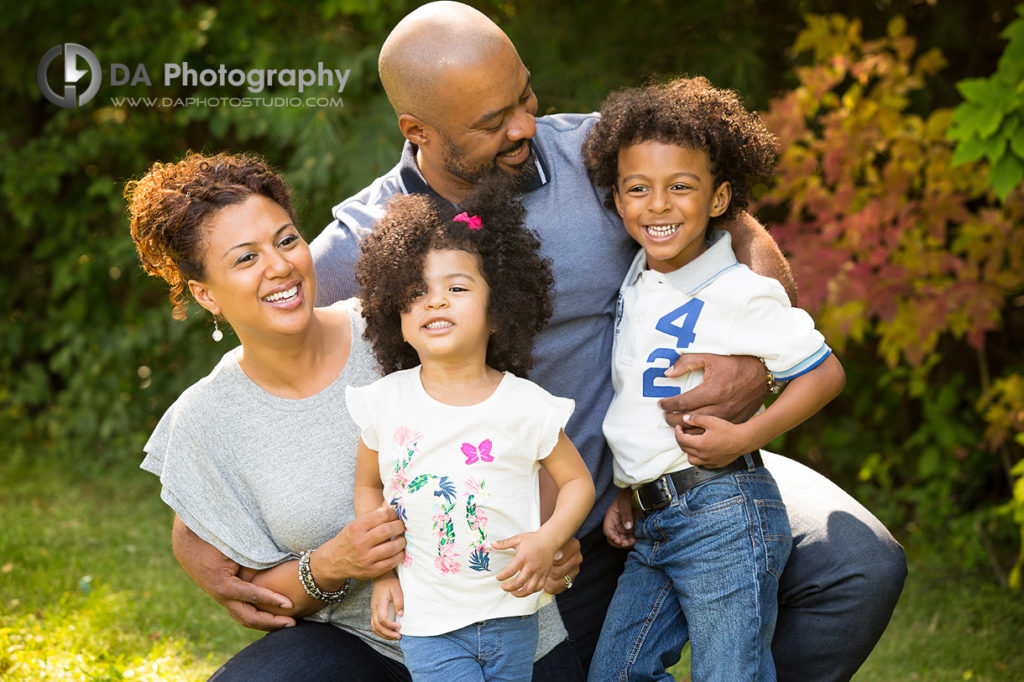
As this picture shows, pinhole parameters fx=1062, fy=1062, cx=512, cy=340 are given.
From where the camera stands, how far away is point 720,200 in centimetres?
251

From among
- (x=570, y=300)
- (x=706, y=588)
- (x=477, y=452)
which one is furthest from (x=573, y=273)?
(x=706, y=588)

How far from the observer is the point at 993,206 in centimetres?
427

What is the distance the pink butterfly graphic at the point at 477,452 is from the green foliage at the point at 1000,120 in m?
1.85

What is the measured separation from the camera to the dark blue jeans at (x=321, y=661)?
7.61 feet

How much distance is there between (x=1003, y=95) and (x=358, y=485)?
2202 millimetres

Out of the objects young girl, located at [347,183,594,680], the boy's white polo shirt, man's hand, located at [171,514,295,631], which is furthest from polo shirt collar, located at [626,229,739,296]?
man's hand, located at [171,514,295,631]

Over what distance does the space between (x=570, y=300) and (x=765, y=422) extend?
589 mm

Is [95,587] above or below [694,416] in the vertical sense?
below

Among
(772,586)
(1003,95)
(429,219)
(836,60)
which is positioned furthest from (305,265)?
(836,60)

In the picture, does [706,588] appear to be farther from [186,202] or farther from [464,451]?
[186,202]

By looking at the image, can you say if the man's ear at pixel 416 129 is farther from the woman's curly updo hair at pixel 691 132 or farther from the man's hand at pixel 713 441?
the man's hand at pixel 713 441

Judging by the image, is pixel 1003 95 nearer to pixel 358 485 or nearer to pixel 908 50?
pixel 908 50

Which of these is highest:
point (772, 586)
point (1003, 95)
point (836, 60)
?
point (836, 60)

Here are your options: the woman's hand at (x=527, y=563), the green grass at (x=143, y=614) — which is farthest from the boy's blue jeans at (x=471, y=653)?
the green grass at (x=143, y=614)
